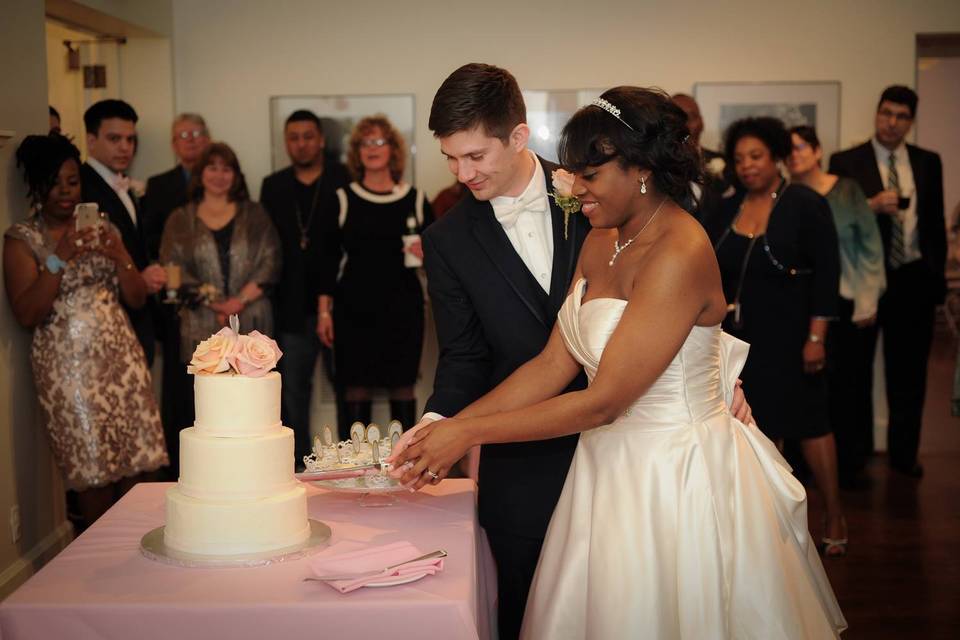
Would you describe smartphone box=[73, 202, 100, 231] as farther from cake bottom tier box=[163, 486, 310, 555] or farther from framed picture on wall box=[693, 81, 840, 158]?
framed picture on wall box=[693, 81, 840, 158]

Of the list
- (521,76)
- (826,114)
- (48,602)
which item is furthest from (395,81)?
(48,602)

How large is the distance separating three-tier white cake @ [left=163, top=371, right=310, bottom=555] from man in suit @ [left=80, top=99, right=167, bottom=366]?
3.17 m

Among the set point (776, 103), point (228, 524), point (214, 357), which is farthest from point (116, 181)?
point (776, 103)

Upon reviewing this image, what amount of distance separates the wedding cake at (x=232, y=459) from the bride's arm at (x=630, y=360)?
14.7 inches

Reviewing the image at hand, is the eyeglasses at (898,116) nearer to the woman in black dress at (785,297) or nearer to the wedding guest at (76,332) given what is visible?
the woman in black dress at (785,297)

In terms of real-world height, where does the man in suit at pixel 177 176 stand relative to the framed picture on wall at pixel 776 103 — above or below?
below

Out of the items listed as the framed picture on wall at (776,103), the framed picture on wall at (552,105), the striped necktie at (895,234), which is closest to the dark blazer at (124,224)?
the framed picture on wall at (552,105)

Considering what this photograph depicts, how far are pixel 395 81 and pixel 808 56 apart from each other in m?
2.59

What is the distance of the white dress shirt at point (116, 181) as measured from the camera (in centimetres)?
535

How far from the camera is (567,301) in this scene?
105 inches

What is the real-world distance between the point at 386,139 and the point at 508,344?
3377 mm

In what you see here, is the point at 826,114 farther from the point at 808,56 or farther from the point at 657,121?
the point at 657,121

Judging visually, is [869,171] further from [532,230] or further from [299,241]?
[532,230]

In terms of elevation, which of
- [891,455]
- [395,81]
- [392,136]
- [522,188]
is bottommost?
[891,455]
